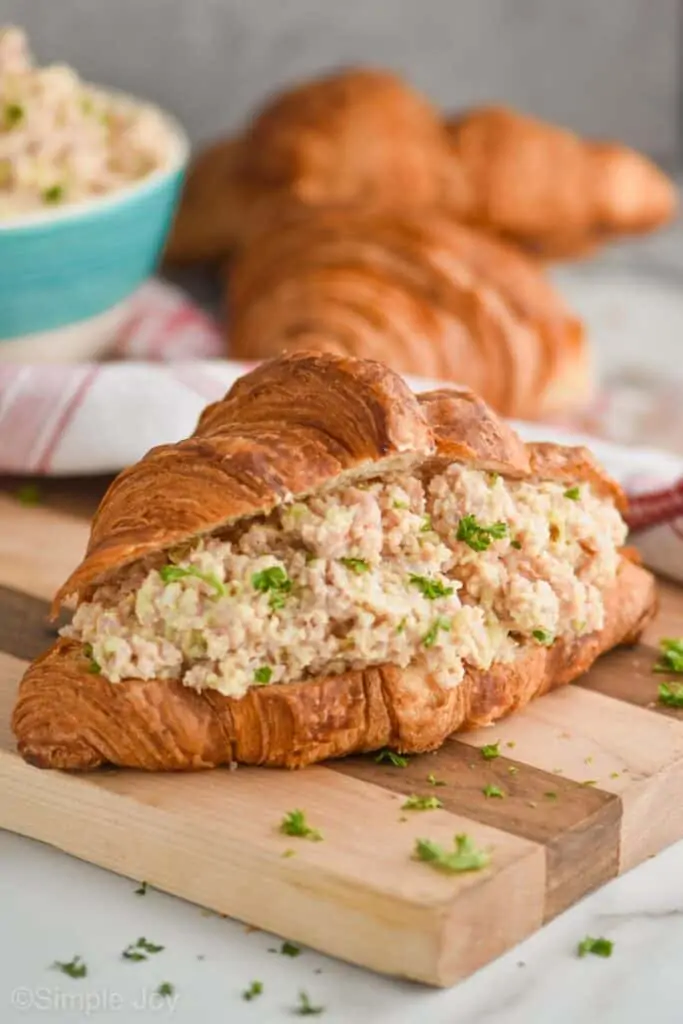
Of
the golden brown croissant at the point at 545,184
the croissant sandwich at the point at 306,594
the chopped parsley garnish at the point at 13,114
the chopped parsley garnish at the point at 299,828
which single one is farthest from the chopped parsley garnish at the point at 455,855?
the golden brown croissant at the point at 545,184

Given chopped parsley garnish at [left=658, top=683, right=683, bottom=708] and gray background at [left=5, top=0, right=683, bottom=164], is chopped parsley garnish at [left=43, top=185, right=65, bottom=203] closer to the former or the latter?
gray background at [left=5, top=0, right=683, bottom=164]

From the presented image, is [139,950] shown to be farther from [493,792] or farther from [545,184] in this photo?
[545,184]

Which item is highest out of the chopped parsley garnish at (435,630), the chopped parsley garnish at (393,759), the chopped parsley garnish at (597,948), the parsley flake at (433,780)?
the chopped parsley garnish at (435,630)

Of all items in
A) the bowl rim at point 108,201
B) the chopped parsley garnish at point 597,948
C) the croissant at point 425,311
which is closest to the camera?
the chopped parsley garnish at point 597,948

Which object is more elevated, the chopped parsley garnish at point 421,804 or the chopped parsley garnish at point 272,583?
the chopped parsley garnish at point 272,583

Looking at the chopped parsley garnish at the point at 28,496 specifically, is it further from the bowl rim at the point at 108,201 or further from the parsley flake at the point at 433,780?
the parsley flake at the point at 433,780

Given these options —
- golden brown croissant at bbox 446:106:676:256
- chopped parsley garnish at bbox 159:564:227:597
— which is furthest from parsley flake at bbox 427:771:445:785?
golden brown croissant at bbox 446:106:676:256

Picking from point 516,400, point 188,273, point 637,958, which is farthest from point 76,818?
point 188,273

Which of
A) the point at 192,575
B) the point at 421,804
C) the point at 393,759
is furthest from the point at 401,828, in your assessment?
the point at 192,575
